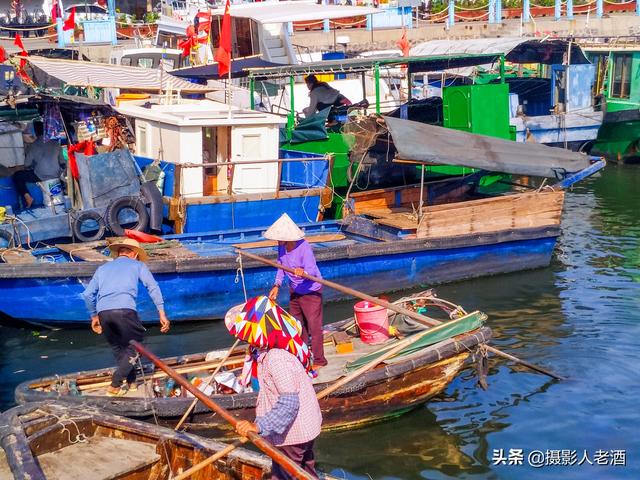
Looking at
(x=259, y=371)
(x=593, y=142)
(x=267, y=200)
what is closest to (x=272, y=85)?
(x=593, y=142)

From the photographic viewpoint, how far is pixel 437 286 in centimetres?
1395

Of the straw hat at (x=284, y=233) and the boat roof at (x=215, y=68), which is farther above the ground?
the boat roof at (x=215, y=68)

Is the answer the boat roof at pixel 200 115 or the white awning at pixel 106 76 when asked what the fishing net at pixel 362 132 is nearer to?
the boat roof at pixel 200 115

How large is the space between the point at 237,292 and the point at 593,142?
15.2 metres

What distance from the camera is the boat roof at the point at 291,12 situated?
2041cm

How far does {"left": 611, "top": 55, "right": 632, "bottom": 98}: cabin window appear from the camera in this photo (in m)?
25.0

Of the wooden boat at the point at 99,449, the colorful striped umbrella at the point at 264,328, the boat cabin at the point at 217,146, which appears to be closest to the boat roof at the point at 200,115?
the boat cabin at the point at 217,146

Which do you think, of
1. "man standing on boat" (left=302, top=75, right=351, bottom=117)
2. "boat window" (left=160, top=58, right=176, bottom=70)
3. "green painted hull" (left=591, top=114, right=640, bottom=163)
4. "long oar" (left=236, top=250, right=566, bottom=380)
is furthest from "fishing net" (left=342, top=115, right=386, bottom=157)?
"boat window" (left=160, top=58, right=176, bottom=70)

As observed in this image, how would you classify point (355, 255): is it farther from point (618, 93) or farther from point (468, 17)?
point (468, 17)

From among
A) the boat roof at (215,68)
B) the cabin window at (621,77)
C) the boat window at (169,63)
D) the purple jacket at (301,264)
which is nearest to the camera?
the purple jacket at (301,264)

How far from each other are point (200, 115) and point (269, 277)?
375cm

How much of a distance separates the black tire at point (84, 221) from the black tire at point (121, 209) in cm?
12

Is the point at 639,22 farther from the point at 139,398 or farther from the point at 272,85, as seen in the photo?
the point at 139,398

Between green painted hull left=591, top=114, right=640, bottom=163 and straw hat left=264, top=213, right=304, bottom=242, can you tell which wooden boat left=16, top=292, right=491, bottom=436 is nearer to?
straw hat left=264, top=213, right=304, bottom=242
